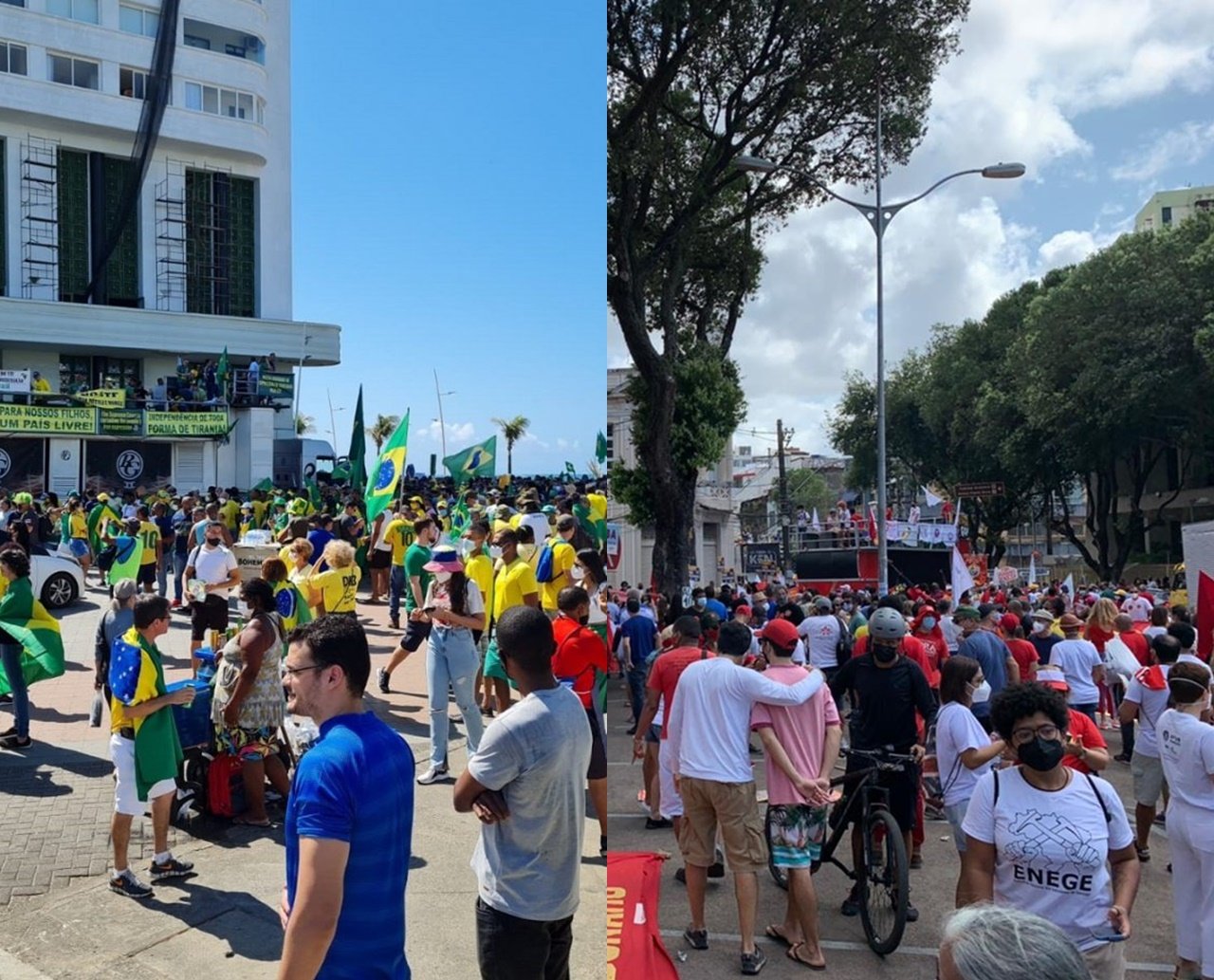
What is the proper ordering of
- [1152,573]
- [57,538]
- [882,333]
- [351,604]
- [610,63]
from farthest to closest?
[1152,573]
[57,538]
[351,604]
[882,333]
[610,63]

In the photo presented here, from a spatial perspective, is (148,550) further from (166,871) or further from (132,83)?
(166,871)

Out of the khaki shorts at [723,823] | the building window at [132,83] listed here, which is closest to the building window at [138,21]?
the building window at [132,83]

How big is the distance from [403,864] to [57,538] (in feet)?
28.9

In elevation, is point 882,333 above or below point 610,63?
below

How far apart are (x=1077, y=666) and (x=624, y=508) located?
5.39m

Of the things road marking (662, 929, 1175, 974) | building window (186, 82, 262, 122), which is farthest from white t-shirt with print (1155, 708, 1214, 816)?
building window (186, 82, 262, 122)

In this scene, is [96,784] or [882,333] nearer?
[882,333]

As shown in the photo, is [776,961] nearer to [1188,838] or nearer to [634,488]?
[1188,838]

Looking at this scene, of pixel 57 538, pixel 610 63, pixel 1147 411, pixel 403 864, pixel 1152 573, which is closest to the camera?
pixel 403 864

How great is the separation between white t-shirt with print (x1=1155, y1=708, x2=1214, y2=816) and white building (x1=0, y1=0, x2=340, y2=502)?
12.5 ft

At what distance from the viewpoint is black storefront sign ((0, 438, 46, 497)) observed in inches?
254

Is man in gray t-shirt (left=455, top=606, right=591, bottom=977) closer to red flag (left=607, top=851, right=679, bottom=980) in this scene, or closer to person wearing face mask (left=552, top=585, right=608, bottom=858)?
red flag (left=607, top=851, right=679, bottom=980)

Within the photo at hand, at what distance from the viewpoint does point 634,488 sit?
270 cm

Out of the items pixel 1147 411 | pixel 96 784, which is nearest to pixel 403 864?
pixel 96 784
